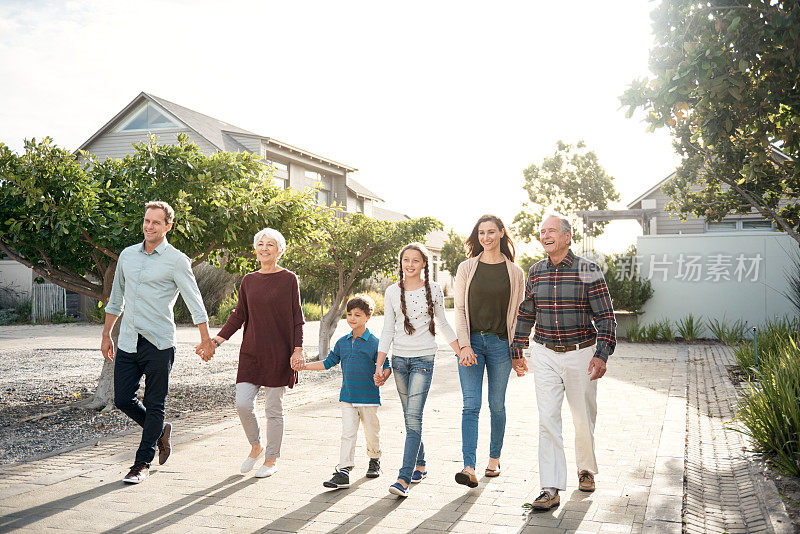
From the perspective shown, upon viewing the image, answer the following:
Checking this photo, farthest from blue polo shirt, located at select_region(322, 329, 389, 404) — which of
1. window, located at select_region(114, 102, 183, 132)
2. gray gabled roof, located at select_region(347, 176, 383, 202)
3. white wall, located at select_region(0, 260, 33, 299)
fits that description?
gray gabled roof, located at select_region(347, 176, 383, 202)

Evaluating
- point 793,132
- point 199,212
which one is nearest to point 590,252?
point 793,132

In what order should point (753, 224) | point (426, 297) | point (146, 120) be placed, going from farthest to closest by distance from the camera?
1. point (146, 120)
2. point (753, 224)
3. point (426, 297)

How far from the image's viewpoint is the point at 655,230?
2583 cm

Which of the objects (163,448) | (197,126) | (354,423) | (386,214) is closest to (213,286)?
(197,126)

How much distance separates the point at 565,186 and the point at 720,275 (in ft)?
83.5

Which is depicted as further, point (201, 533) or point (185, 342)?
point (185, 342)

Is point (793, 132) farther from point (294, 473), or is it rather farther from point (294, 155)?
point (294, 155)

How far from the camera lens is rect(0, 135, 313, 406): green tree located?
7535 mm

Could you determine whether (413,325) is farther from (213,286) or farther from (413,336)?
(213,286)

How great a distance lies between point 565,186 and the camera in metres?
42.8

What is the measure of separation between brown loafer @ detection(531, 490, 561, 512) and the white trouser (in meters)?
2.08

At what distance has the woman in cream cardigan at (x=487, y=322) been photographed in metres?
5.18

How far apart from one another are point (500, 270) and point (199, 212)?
4250 mm

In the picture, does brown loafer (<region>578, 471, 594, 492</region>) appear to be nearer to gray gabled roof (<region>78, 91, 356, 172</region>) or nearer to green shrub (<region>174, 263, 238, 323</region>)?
green shrub (<region>174, 263, 238, 323</region>)
